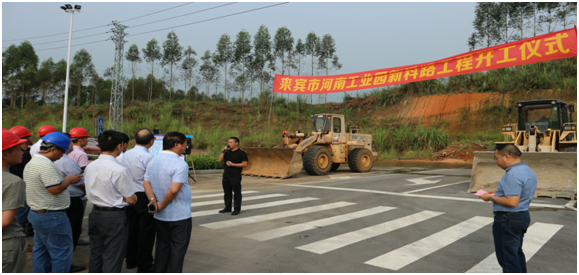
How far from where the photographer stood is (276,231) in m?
6.26

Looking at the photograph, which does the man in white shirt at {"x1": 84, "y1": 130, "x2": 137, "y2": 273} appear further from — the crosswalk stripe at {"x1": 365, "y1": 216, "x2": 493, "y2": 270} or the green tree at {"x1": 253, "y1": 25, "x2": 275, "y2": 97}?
the green tree at {"x1": 253, "y1": 25, "x2": 275, "y2": 97}

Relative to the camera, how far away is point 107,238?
141 inches

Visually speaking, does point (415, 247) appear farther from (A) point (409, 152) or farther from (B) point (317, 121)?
(A) point (409, 152)

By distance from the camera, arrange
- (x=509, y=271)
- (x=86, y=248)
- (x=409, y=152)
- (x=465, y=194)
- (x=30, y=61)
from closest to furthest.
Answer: (x=509, y=271) → (x=86, y=248) → (x=465, y=194) → (x=409, y=152) → (x=30, y=61)

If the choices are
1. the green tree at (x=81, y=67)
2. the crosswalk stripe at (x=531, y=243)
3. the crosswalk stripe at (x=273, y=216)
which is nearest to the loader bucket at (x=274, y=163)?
A: the crosswalk stripe at (x=273, y=216)

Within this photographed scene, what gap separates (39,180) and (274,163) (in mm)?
11910

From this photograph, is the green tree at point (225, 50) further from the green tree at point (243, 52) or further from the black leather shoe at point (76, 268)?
the black leather shoe at point (76, 268)

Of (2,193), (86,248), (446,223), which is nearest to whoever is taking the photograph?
(2,193)

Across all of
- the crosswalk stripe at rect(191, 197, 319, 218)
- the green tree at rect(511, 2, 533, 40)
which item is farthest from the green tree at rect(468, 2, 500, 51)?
the crosswalk stripe at rect(191, 197, 319, 218)

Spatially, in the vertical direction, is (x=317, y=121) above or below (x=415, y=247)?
above

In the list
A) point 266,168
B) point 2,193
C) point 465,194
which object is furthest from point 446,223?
point 266,168

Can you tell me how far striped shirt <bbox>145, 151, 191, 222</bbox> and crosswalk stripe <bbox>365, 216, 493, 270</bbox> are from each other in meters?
2.53

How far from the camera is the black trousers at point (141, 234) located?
4453 mm

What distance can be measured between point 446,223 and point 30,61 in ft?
197
